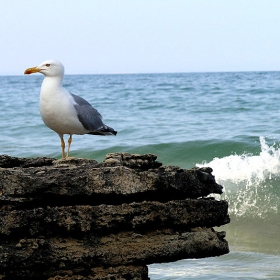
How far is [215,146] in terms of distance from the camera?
36.8ft

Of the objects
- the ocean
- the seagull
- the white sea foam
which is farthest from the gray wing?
the white sea foam

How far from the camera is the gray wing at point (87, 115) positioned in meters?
5.60

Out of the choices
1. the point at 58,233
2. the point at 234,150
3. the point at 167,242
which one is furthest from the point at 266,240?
the point at 234,150

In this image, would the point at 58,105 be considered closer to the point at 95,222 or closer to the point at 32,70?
the point at 32,70

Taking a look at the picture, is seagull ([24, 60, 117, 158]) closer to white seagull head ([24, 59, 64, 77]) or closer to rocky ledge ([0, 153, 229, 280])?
white seagull head ([24, 59, 64, 77])

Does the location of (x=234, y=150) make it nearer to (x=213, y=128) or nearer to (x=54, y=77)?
(x=213, y=128)

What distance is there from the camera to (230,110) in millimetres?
16609

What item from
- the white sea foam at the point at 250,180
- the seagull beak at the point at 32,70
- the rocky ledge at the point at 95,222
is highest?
the seagull beak at the point at 32,70

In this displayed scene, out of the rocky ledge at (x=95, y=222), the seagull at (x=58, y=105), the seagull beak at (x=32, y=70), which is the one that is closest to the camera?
the rocky ledge at (x=95, y=222)

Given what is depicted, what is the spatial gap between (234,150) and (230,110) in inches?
230

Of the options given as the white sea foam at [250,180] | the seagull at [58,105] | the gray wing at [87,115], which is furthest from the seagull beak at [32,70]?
the white sea foam at [250,180]

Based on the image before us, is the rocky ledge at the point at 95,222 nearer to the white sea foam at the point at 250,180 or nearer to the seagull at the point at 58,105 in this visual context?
the seagull at the point at 58,105

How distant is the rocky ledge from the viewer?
363cm

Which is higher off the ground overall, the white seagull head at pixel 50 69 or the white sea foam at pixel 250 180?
the white seagull head at pixel 50 69
